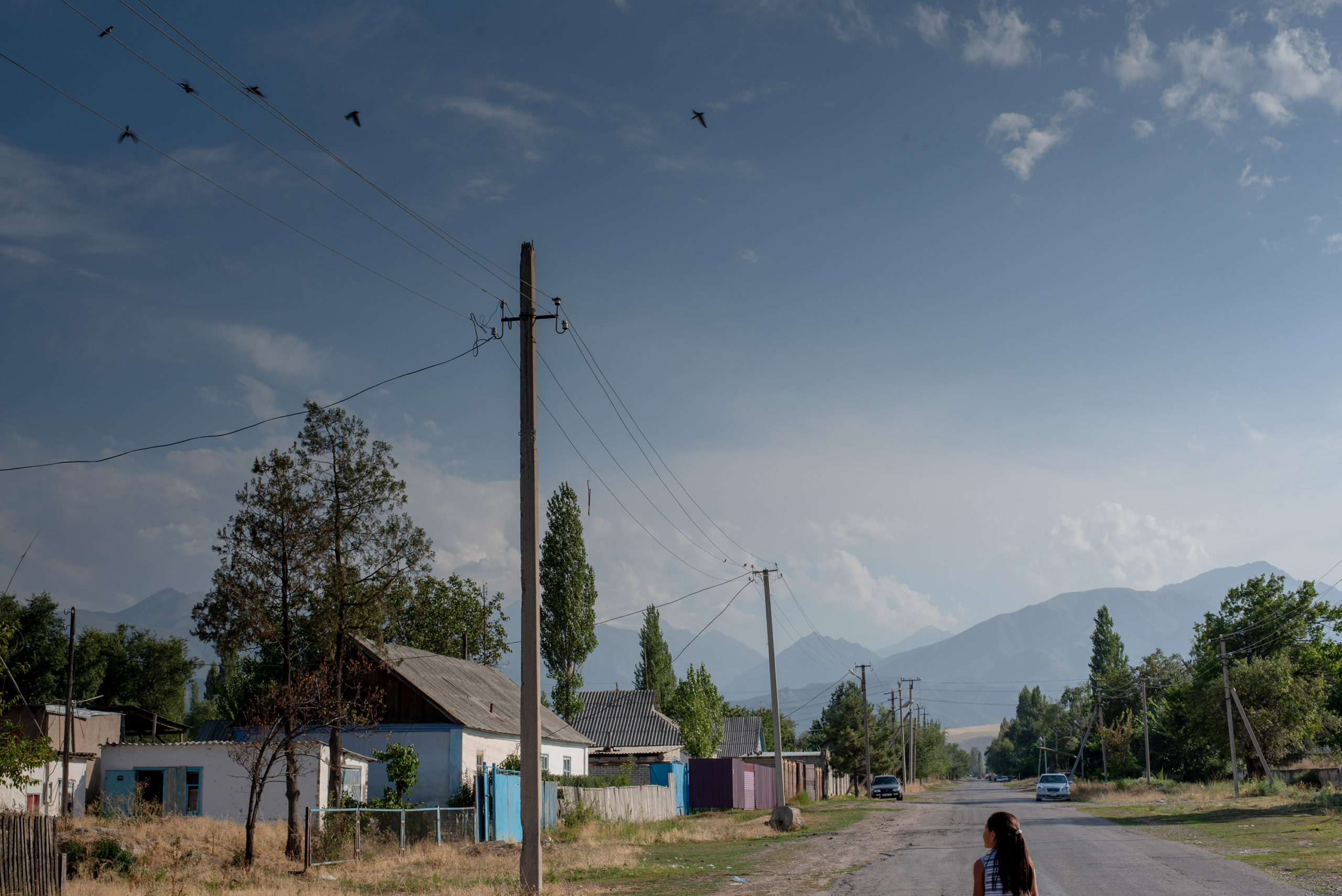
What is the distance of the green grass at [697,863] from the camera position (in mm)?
17812

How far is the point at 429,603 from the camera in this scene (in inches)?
2312

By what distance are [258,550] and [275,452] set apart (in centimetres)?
240

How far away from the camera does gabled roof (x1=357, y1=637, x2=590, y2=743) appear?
103 ft

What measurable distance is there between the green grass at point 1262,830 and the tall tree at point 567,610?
29.1m

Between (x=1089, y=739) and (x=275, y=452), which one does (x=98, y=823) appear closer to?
(x=275, y=452)

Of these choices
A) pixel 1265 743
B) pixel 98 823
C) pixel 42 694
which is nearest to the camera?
pixel 98 823

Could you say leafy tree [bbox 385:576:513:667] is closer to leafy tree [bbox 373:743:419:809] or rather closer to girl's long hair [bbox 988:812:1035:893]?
leafy tree [bbox 373:743:419:809]

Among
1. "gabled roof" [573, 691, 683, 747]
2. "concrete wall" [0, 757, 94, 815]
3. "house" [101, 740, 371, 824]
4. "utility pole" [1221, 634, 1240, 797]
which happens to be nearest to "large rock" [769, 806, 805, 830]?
"house" [101, 740, 371, 824]

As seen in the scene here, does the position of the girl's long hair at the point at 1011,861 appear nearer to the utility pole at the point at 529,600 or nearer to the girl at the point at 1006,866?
the girl at the point at 1006,866

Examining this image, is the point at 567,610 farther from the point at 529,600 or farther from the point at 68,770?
the point at 529,600

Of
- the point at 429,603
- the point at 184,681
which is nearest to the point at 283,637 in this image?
the point at 429,603

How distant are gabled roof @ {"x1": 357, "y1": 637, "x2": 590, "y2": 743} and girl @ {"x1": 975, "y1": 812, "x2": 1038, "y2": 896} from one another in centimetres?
2172

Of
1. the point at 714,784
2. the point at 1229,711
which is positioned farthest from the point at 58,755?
the point at 1229,711

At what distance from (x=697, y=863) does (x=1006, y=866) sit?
17.1 metres
